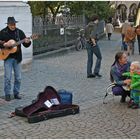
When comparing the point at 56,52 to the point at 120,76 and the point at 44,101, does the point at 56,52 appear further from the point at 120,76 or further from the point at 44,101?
the point at 44,101

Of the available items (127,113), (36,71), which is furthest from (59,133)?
(36,71)

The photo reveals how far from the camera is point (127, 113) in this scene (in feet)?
27.6

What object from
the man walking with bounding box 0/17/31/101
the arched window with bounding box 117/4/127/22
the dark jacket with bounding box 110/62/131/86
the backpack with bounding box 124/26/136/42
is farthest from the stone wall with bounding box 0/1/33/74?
the arched window with bounding box 117/4/127/22

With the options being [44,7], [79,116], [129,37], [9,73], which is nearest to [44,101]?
[79,116]

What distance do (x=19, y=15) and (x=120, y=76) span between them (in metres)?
6.29

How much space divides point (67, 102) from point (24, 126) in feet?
4.30

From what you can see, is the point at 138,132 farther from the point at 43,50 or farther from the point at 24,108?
Result: the point at 43,50

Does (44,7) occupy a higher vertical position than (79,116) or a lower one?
higher

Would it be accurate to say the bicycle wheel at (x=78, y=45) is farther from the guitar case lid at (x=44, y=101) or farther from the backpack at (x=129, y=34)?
the guitar case lid at (x=44, y=101)

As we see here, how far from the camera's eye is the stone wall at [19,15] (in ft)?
45.1

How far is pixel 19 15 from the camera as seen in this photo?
48.0ft

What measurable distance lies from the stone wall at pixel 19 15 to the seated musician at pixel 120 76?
501cm

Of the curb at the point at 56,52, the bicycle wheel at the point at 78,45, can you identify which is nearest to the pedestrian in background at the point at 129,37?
the bicycle wheel at the point at 78,45

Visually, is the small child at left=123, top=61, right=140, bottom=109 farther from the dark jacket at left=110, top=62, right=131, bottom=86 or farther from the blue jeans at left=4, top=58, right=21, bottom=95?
the blue jeans at left=4, top=58, right=21, bottom=95
